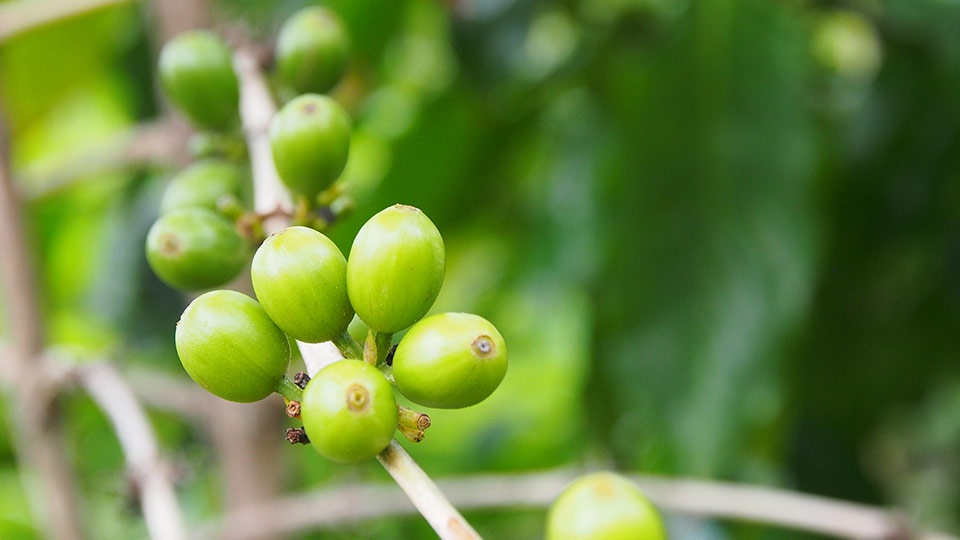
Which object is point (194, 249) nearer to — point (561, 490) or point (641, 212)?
point (561, 490)

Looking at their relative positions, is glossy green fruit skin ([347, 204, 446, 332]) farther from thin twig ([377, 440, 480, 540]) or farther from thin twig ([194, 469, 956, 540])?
thin twig ([194, 469, 956, 540])

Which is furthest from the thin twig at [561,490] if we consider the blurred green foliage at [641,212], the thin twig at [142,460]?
the thin twig at [142,460]

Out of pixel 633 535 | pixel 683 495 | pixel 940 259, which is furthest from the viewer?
pixel 940 259

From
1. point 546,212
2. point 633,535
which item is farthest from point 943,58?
point 633,535

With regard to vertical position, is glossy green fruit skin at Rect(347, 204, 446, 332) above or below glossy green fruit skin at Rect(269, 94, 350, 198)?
below

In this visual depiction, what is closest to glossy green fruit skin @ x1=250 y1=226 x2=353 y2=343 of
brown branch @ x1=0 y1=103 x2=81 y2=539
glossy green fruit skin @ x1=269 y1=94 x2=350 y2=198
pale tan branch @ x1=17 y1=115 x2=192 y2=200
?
glossy green fruit skin @ x1=269 y1=94 x2=350 y2=198

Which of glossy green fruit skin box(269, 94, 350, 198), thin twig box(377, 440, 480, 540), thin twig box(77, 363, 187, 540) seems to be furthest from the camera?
thin twig box(77, 363, 187, 540)

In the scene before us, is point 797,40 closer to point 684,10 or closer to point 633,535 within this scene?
point 684,10
